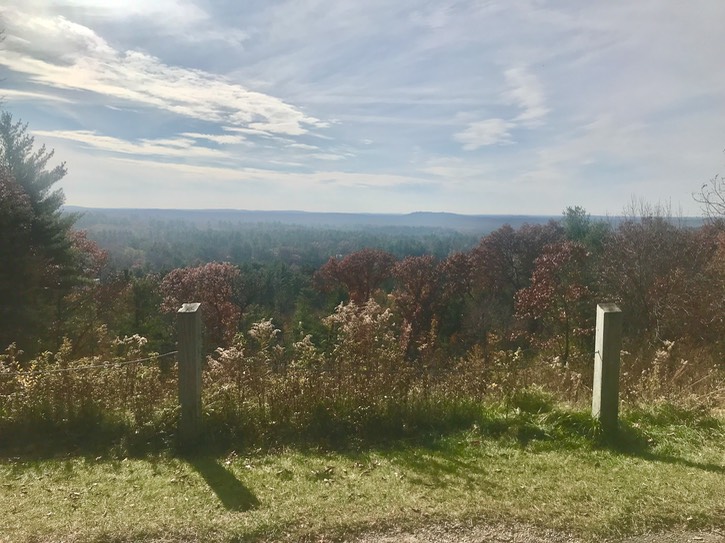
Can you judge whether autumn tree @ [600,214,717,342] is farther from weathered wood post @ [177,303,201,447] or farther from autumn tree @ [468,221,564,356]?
weathered wood post @ [177,303,201,447]

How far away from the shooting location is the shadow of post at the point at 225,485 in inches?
161

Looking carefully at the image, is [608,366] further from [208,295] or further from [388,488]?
[208,295]

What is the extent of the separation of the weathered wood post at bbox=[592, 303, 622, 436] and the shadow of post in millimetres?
3607

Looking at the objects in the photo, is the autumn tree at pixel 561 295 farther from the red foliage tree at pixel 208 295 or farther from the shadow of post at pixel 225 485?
the shadow of post at pixel 225 485

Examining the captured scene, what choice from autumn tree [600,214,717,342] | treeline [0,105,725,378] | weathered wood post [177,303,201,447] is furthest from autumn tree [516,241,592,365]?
weathered wood post [177,303,201,447]

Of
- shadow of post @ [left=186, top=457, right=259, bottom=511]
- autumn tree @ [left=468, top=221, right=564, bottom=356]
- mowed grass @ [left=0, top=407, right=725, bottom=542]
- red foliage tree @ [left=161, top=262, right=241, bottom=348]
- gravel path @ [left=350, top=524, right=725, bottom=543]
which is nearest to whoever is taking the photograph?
gravel path @ [left=350, top=524, right=725, bottom=543]

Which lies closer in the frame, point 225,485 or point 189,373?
point 225,485

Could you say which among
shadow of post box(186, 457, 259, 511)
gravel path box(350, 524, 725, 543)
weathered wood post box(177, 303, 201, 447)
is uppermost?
weathered wood post box(177, 303, 201, 447)

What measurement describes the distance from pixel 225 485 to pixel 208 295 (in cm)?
3090

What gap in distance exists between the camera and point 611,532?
3727 mm

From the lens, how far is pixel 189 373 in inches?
205

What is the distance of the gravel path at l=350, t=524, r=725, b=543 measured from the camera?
3633mm

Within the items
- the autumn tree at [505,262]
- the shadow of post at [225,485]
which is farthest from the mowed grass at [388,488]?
the autumn tree at [505,262]

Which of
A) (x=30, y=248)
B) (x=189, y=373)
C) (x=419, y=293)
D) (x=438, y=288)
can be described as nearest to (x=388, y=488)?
(x=189, y=373)
